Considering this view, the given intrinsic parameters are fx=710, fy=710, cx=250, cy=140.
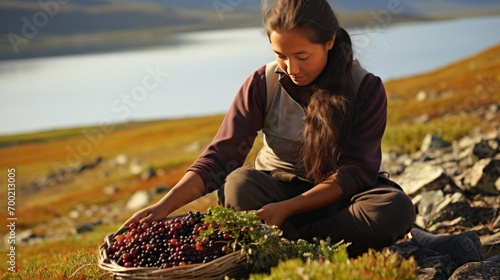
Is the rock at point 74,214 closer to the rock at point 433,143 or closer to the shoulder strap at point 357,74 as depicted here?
the rock at point 433,143

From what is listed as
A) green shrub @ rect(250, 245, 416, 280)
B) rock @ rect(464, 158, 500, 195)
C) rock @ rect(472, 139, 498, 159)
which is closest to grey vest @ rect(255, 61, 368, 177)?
green shrub @ rect(250, 245, 416, 280)

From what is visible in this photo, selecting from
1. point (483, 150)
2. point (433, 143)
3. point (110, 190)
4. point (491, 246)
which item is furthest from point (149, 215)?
point (110, 190)

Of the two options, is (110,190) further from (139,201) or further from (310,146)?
(310,146)

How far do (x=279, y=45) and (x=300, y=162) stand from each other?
3.88 feet

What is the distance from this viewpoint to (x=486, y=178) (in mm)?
9031

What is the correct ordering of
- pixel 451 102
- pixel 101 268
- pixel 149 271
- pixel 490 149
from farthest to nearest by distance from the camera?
pixel 451 102, pixel 490 149, pixel 101 268, pixel 149 271

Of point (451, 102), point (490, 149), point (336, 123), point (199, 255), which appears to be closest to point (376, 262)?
point (199, 255)

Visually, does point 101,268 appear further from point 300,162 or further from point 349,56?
point 349,56

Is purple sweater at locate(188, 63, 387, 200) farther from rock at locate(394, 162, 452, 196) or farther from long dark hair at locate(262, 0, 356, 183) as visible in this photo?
rock at locate(394, 162, 452, 196)

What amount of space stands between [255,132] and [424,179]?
140 inches

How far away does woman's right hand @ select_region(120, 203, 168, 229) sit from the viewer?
577 cm

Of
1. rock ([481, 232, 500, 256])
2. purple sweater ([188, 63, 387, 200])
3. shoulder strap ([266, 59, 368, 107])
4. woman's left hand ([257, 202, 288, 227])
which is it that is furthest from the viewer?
rock ([481, 232, 500, 256])

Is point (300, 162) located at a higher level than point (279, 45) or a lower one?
lower

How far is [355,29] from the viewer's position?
621 centimetres
